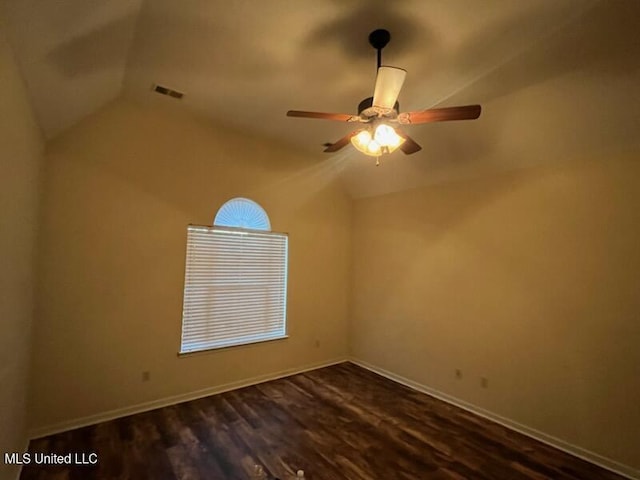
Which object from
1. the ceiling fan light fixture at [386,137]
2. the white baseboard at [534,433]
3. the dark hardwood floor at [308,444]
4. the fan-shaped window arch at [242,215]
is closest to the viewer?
the ceiling fan light fixture at [386,137]

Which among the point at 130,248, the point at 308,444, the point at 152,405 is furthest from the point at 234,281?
the point at 308,444

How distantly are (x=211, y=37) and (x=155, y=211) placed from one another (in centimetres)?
195

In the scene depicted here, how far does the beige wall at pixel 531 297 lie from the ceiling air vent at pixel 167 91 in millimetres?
3090

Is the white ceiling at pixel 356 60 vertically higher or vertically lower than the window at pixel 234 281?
higher

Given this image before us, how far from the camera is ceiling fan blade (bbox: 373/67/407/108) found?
6.08 ft

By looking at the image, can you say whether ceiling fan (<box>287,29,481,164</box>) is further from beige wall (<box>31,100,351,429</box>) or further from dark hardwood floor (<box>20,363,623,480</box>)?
dark hardwood floor (<box>20,363,623,480</box>)

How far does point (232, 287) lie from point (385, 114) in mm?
2864

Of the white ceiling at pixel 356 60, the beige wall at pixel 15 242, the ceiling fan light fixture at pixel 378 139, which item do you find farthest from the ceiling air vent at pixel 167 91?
the ceiling fan light fixture at pixel 378 139

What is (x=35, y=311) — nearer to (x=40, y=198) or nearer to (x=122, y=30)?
(x=40, y=198)

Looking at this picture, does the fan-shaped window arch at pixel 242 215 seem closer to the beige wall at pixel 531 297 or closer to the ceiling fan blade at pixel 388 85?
the beige wall at pixel 531 297

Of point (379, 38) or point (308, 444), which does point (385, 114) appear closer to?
point (379, 38)

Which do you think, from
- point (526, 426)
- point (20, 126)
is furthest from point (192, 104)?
point (526, 426)

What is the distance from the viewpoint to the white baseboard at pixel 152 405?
9.27ft

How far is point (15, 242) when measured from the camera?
1980 millimetres
